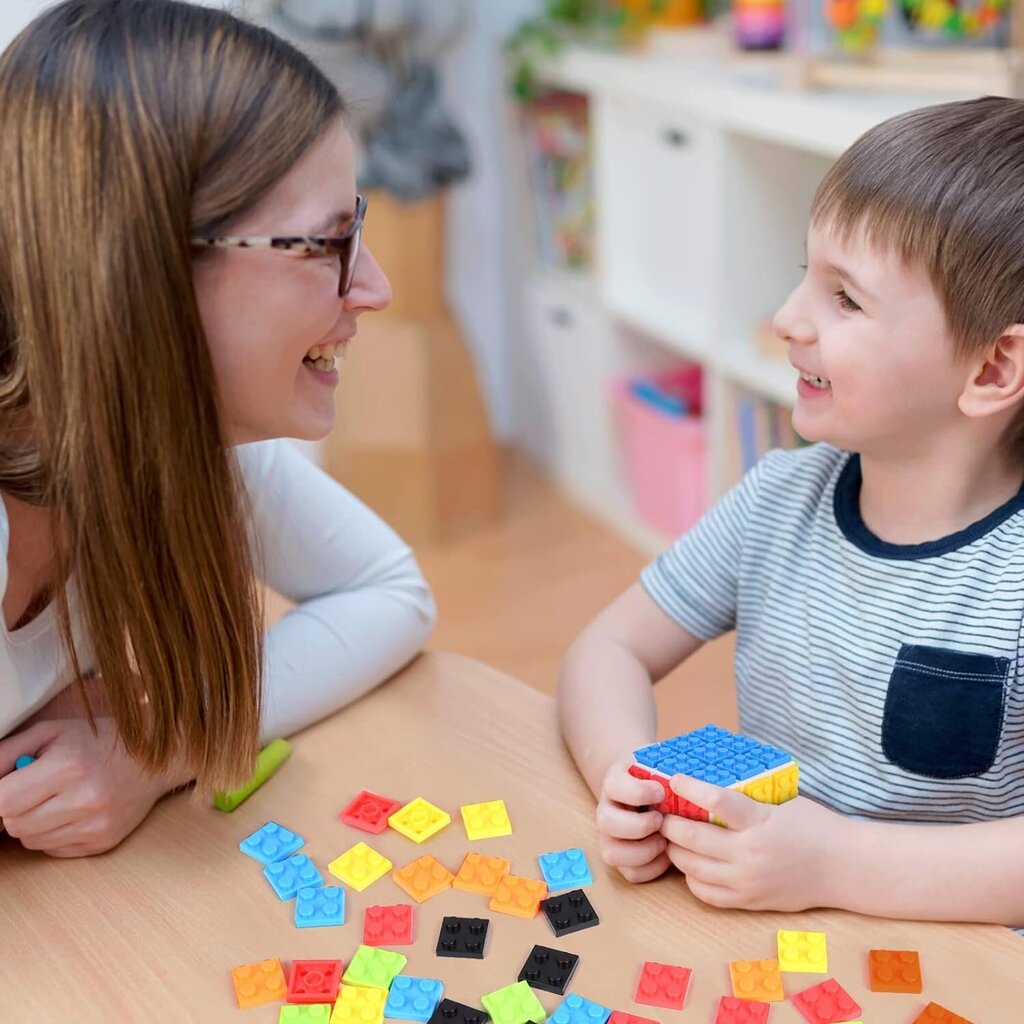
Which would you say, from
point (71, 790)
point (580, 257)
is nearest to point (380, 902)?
point (71, 790)

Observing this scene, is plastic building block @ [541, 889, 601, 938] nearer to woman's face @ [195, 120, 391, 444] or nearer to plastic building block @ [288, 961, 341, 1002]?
plastic building block @ [288, 961, 341, 1002]

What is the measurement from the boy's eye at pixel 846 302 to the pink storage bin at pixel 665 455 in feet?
5.57

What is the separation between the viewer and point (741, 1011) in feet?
2.51

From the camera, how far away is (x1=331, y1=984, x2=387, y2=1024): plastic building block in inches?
30.6

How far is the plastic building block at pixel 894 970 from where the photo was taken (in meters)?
0.78

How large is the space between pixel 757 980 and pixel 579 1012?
110 mm

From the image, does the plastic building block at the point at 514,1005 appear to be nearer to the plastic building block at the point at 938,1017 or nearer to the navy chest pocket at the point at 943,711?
the plastic building block at the point at 938,1017

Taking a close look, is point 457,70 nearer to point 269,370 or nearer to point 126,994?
point 269,370

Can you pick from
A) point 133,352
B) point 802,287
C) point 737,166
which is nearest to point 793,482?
point 802,287

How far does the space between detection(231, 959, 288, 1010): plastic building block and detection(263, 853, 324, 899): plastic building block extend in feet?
0.23

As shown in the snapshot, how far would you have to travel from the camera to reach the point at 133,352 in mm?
797

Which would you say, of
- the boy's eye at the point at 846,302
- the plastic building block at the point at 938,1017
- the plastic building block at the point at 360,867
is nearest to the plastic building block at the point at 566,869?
the plastic building block at the point at 360,867

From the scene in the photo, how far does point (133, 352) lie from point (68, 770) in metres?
0.33

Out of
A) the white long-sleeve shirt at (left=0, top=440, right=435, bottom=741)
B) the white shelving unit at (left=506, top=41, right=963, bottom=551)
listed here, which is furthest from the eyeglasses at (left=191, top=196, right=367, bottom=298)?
the white shelving unit at (left=506, top=41, right=963, bottom=551)
